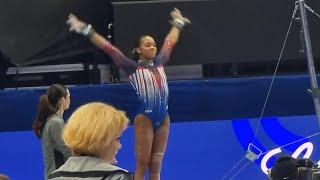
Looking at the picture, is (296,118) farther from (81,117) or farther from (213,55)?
(81,117)

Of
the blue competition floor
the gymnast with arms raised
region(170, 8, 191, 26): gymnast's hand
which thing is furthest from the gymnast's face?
the blue competition floor

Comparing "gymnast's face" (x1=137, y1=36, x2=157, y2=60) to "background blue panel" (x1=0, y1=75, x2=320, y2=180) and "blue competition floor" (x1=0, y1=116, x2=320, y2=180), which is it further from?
"blue competition floor" (x1=0, y1=116, x2=320, y2=180)

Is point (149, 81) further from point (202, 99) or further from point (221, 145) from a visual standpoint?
point (221, 145)

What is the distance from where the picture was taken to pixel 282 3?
5727 millimetres

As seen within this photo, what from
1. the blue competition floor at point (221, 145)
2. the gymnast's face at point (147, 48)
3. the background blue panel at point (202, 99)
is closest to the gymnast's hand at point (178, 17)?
the gymnast's face at point (147, 48)

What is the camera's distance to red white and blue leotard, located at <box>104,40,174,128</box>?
5.04 m

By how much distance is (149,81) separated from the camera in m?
5.05

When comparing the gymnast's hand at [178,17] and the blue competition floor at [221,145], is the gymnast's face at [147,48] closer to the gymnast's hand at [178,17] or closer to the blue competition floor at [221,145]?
the gymnast's hand at [178,17]

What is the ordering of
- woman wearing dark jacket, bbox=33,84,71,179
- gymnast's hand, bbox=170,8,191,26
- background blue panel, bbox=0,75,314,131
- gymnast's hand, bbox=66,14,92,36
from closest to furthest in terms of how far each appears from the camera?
woman wearing dark jacket, bbox=33,84,71,179, gymnast's hand, bbox=66,14,92,36, gymnast's hand, bbox=170,8,191,26, background blue panel, bbox=0,75,314,131

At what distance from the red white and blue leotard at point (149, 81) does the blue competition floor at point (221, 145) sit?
59 centimetres

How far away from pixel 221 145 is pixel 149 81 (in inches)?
41.5

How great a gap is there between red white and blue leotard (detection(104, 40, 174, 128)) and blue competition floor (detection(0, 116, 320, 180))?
592mm

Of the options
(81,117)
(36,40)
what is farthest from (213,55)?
(81,117)

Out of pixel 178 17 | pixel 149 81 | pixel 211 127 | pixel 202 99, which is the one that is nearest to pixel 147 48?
pixel 149 81
